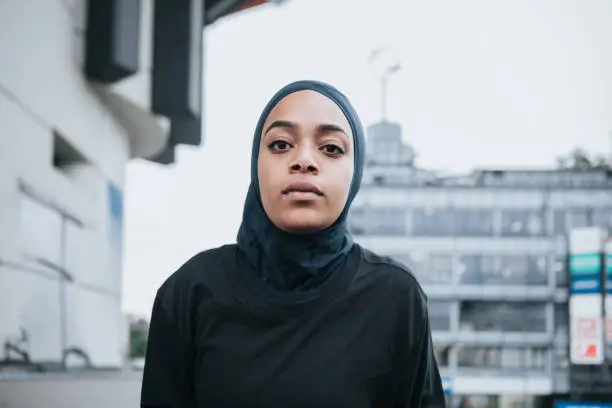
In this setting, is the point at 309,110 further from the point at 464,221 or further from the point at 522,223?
the point at 522,223

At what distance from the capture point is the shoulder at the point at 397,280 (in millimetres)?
1560

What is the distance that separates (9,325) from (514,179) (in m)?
27.1

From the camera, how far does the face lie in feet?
5.00

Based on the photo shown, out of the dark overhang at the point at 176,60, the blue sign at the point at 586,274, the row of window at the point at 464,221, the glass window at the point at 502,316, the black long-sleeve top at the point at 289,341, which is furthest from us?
the row of window at the point at 464,221

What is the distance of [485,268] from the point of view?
100ft

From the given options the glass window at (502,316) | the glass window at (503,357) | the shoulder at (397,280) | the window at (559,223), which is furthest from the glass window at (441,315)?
the shoulder at (397,280)

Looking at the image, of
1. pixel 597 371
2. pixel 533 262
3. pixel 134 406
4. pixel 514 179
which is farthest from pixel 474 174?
pixel 134 406

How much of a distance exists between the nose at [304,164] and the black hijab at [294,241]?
0.10 m

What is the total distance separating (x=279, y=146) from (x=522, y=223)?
30.3 metres

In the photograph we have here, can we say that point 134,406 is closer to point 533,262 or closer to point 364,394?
point 364,394

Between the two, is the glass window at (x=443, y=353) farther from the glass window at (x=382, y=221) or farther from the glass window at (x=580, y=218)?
the glass window at (x=580, y=218)

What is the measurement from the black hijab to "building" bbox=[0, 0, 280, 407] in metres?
1.22

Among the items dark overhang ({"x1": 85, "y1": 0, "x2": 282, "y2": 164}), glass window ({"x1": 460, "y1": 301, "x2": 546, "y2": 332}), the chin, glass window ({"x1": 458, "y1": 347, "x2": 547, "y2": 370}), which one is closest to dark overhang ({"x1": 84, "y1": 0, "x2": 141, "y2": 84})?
dark overhang ({"x1": 85, "y1": 0, "x2": 282, "y2": 164})

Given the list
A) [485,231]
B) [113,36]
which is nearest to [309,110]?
[113,36]
